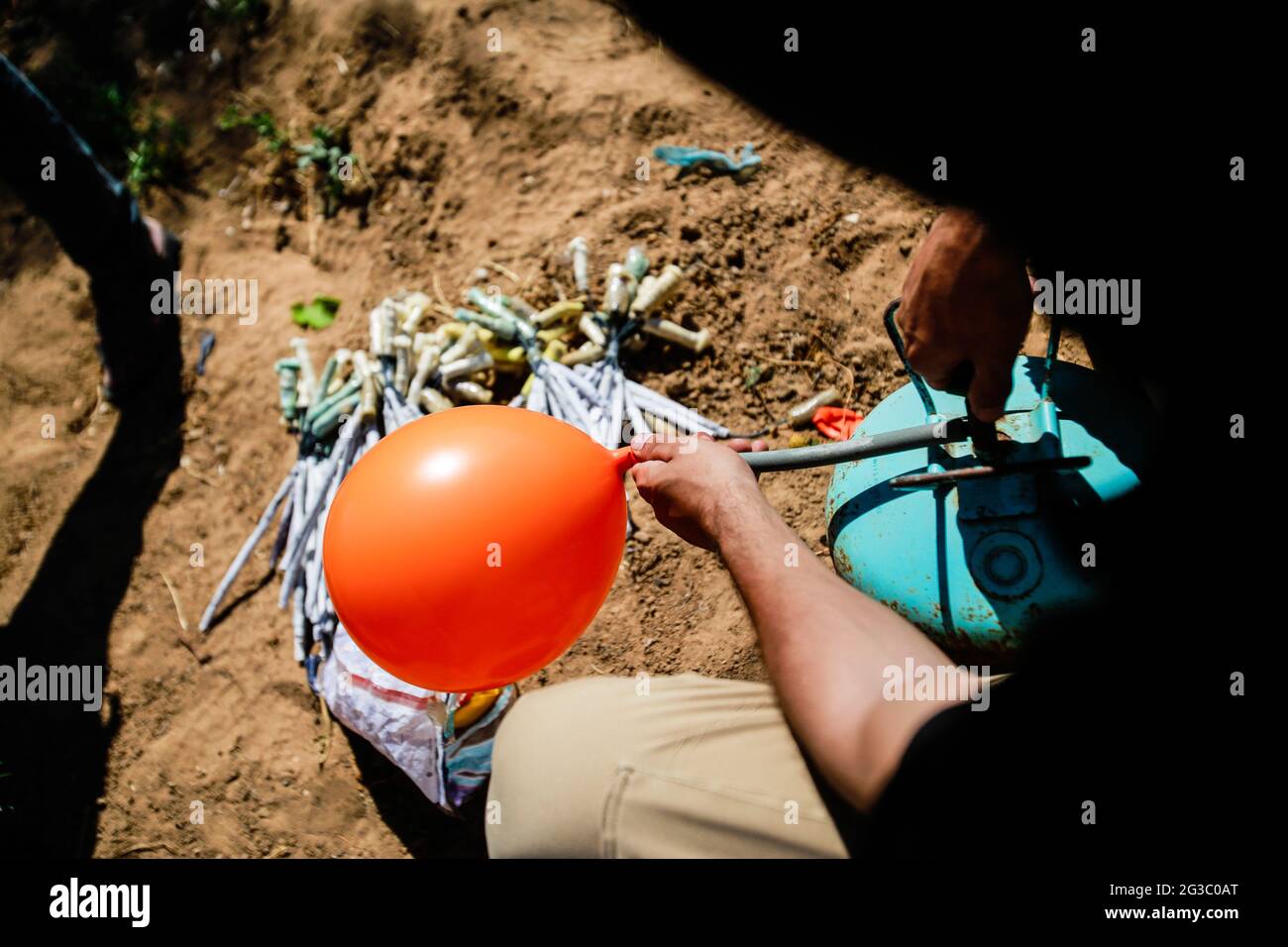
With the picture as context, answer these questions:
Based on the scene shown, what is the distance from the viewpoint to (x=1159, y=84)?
8.98ft

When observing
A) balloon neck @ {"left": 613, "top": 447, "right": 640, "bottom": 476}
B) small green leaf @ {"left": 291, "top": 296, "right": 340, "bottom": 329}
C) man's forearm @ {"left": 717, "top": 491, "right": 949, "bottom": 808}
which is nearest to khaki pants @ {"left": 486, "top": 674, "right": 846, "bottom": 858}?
man's forearm @ {"left": 717, "top": 491, "right": 949, "bottom": 808}

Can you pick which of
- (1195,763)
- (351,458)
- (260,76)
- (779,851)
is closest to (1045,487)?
(1195,763)

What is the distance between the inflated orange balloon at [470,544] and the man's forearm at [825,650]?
32 cm

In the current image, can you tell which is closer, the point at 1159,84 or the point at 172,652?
the point at 1159,84

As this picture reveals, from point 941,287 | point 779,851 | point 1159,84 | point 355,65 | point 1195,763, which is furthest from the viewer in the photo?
point 355,65

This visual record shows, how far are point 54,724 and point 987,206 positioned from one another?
3771mm

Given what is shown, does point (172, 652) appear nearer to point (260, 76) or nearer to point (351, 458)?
point (351, 458)

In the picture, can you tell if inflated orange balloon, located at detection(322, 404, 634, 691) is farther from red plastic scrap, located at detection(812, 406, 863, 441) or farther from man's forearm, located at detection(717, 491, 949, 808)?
red plastic scrap, located at detection(812, 406, 863, 441)

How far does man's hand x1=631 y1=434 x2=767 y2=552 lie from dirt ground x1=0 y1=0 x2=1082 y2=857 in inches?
41.8

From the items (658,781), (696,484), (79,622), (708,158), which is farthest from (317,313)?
(658,781)

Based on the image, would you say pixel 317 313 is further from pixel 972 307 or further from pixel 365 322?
pixel 972 307

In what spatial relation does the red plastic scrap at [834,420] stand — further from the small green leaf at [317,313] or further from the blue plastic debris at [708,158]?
the small green leaf at [317,313]

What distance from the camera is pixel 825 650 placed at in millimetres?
1368

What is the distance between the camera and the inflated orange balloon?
1554mm
